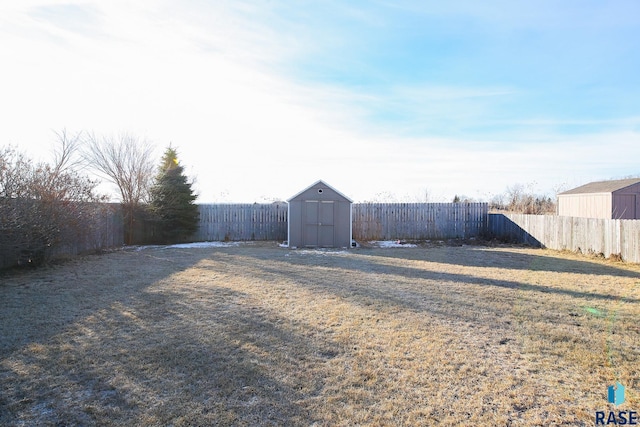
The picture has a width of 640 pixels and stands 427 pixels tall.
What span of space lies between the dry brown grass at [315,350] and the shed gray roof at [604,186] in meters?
12.9

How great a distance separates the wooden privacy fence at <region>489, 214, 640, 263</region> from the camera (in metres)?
9.70

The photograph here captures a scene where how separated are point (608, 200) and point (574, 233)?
7.72m

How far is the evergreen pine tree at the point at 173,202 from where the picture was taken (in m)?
14.6

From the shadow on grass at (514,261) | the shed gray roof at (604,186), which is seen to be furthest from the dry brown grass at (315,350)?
the shed gray roof at (604,186)

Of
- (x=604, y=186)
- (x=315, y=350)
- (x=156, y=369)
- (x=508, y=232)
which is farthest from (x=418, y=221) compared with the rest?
(x=156, y=369)

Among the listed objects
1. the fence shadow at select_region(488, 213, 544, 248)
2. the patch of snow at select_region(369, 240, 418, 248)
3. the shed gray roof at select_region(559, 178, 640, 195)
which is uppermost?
the shed gray roof at select_region(559, 178, 640, 195)

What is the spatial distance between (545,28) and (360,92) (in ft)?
18.1

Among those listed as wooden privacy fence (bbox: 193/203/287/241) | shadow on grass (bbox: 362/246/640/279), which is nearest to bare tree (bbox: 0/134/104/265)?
Result: wooden privacy fence (bbox: 193/203/287/241)

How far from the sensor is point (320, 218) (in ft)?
44.8

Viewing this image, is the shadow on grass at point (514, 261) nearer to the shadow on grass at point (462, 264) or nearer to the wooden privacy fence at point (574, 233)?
the shadow on grass at point (462, 264)

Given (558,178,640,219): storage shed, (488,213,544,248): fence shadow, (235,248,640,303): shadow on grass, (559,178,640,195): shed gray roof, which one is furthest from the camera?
(559,178,640,195): shed gray roof

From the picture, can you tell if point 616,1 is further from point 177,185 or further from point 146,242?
point 146,242

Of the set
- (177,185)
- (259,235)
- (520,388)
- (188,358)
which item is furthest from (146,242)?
(520,388)

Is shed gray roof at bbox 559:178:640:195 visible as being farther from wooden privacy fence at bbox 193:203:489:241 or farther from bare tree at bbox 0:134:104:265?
bare tree at bbox 0:134:104:265
